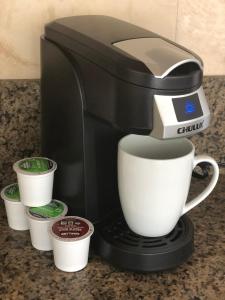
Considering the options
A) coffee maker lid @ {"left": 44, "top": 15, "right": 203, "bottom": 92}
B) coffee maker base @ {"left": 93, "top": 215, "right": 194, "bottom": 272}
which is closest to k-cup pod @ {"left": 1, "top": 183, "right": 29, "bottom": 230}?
coffee maker base @ {"left": 93, "top": 215, "right": 194, "bottom": 272}

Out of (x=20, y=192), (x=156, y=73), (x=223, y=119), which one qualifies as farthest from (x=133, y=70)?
(x=223, y=119)

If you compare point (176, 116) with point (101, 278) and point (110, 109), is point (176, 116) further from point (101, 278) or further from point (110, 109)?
point (101, 278)

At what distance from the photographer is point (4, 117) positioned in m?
0.88

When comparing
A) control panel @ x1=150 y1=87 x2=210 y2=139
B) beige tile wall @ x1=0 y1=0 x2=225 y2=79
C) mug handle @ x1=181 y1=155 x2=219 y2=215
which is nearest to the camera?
control panel @ x1=150 y1=87 x2=210 y2=139

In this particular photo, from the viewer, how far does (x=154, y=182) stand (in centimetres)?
69

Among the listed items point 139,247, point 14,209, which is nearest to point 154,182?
point 139,247

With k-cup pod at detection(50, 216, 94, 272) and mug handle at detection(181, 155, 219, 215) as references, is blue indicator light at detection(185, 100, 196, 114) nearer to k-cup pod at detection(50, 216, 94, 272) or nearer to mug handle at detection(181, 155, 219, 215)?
mug handle at detection(181, 155, 219, 215)

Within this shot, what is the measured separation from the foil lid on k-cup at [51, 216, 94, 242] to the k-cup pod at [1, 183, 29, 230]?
9 cm

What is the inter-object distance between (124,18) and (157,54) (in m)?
0.26

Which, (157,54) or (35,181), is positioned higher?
(157,54)

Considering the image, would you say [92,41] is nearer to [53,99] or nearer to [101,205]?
[53,99]

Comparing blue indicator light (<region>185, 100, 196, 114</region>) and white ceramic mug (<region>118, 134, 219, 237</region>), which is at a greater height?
blue indicator light (<region>185, 100, 196, 114</region>)

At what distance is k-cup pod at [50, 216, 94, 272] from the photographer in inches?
27.9

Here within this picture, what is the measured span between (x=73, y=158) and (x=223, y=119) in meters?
0.34
